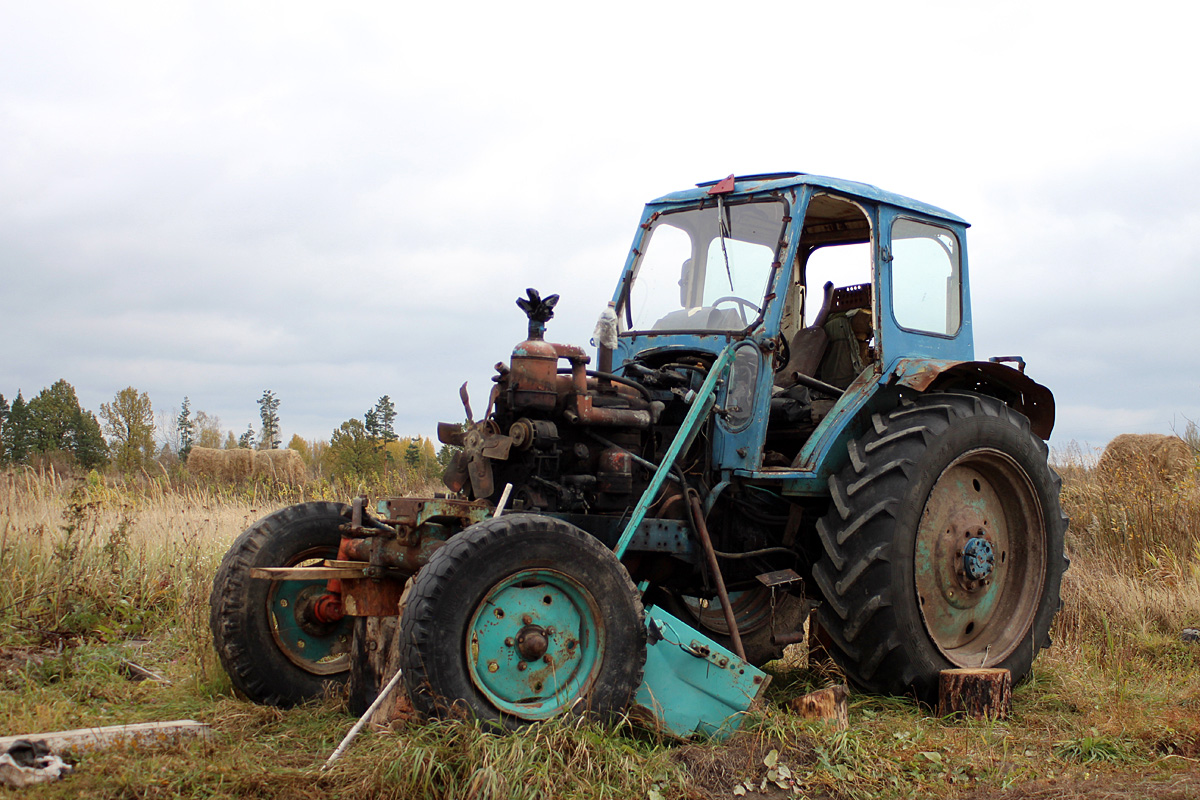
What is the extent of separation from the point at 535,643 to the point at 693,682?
2.67 feet

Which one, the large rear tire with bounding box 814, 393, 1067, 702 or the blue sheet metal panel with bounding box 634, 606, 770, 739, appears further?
the large rear tire with bounding box 814, 393, 1067, 702

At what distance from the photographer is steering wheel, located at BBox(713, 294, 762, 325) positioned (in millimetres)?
5496

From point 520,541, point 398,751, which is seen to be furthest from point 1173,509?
point 398,751

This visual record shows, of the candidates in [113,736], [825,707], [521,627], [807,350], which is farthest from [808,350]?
[113,736]

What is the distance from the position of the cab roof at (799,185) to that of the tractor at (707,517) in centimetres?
2

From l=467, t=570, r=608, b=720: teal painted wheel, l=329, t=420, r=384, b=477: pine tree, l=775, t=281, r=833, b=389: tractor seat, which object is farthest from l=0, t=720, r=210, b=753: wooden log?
l=329, t=420, r=384, b=477: pine tree

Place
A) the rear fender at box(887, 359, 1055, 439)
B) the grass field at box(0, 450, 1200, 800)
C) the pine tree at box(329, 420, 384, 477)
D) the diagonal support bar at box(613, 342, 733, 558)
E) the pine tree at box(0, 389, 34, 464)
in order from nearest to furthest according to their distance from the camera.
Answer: the grass field at box(0, 450, 1200, 800), the diagonal support bar at box(613, 342, 733, 558), the rear fender at box(887, 359, 1055, 439), the pine tree at box(329, 420, 384, 477), the pine tree at box(0, 389, 34, 464)

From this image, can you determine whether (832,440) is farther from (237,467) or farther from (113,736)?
(237,467)

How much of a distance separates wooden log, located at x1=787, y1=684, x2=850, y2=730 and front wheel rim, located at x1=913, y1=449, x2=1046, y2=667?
84cm

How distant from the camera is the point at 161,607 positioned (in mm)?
7047

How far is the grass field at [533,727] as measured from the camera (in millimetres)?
3414

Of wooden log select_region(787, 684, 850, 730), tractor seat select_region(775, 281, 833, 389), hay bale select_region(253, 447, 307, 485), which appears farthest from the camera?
hay bale select_region(253, 447, 307, 485)

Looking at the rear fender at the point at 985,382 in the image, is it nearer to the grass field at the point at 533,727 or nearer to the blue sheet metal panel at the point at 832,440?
the blue sheet metal panel at the point at 832,440

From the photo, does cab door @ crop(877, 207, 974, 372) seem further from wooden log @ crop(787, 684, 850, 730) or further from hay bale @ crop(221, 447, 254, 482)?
hay bale @ crop(221, 447, 254, 482)
